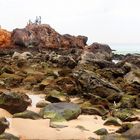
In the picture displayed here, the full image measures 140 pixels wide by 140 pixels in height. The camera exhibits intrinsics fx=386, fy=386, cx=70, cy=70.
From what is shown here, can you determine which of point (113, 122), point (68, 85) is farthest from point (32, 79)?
point (113, 122)

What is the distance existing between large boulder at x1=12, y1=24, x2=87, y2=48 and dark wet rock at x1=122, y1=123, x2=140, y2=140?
43046 millimetres

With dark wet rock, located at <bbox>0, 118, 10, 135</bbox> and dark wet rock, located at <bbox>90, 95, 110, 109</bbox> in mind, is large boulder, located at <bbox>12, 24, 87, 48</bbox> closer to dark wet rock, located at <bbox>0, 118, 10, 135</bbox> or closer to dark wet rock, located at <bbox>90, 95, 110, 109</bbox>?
dark wet rock, located at <bbox>90, 95, 110, 109</bbox>

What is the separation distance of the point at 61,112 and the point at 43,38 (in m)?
44.3

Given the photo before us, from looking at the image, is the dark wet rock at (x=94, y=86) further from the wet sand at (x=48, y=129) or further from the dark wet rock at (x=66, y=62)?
the dark wet rock at (x=66, y=62)

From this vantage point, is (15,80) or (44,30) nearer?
(15,80)

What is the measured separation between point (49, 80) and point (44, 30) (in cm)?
3969

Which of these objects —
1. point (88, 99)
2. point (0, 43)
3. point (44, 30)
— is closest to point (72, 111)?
point (88, 99)

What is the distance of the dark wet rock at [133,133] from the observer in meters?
7.21

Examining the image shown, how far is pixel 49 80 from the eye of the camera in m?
14.3

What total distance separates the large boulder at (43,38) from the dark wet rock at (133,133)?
43046 millimetres

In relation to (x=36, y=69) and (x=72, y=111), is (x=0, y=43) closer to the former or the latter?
(x=36, y=69)

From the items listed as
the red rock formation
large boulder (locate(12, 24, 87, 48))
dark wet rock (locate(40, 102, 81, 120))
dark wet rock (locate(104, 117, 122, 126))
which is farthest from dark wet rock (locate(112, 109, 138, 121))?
large boulder (locate(12, 24, 87, 48))

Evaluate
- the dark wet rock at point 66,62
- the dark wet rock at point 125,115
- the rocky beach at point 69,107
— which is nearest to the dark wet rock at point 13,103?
the rocky beach at point 69,107

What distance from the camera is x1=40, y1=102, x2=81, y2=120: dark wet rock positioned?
28.1ft
